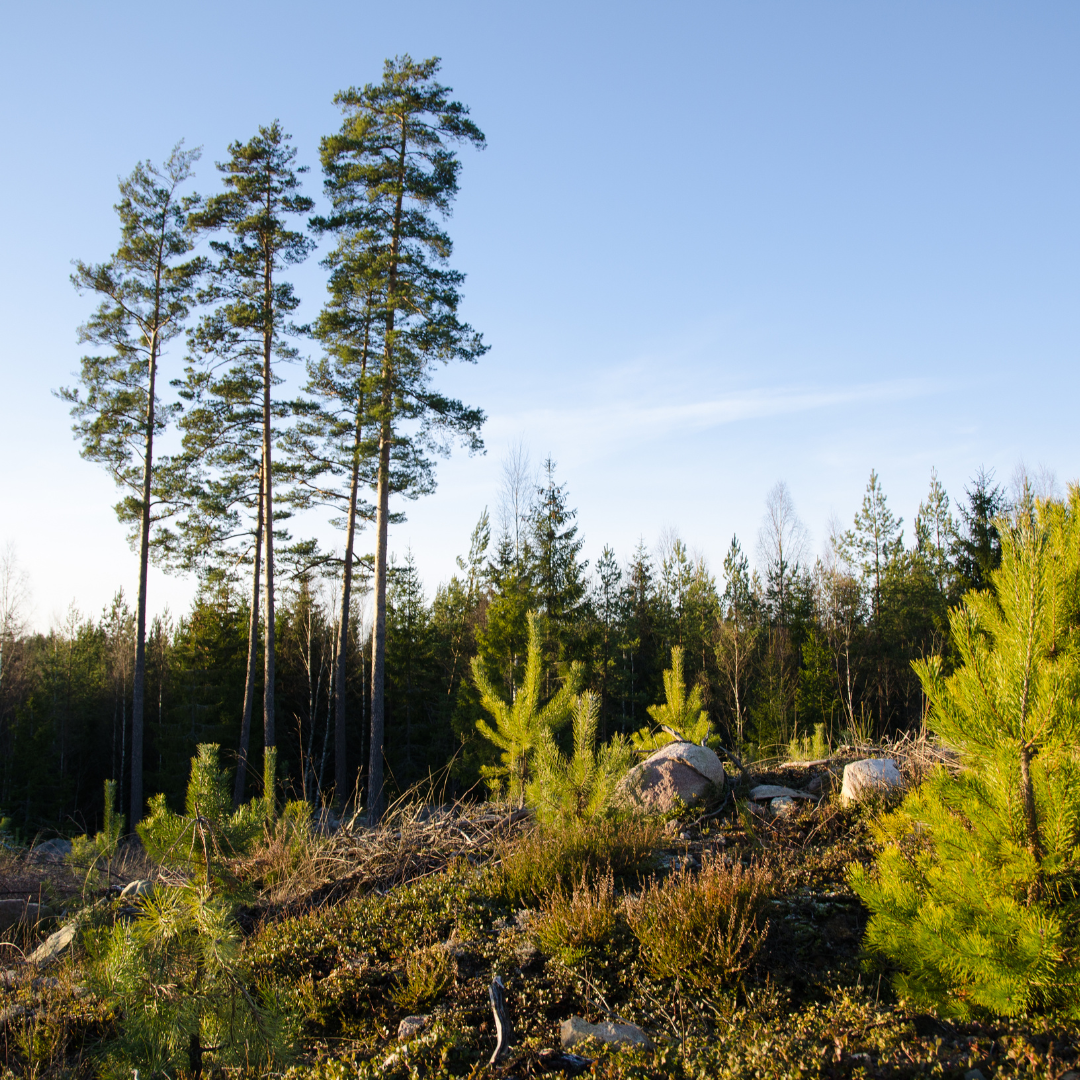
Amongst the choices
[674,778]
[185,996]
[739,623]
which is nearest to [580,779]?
[674,778]

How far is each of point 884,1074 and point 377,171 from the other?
17.4m

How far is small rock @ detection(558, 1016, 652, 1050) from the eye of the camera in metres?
3.08

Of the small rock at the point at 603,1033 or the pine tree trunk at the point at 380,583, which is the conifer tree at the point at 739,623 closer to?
the pine tree trunk at the point at 380,583

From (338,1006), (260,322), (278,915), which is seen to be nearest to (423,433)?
(260,322)

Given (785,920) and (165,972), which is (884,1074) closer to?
(785,920)

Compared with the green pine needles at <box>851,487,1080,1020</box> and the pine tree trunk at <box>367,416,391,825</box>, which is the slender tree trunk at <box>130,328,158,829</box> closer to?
the pine tree trunk at <box>367,416,391,825</box>

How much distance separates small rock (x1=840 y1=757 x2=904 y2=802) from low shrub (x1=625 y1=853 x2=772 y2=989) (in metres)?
2.13

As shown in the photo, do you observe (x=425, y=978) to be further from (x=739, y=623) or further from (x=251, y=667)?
(x=739, y=623)

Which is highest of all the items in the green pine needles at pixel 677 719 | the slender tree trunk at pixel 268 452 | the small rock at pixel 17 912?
the slender tree trunk at pixel 268 452

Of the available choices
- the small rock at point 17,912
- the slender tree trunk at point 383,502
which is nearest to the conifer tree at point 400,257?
the slender tree trunk at point 383,502

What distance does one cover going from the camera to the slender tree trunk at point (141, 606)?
17.4 meters

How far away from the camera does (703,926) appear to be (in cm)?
361

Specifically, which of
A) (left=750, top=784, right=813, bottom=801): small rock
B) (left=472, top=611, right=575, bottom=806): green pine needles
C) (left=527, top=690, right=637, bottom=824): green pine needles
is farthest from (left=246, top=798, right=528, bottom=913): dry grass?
(left=750, top=784, right=813, bottom=801): small rock

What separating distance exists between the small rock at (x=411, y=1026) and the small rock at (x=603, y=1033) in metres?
0.62
